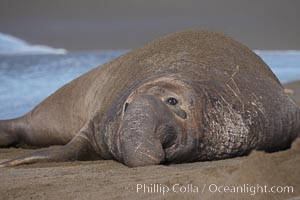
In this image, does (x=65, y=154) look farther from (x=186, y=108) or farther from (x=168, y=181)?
(x=168, y=181)

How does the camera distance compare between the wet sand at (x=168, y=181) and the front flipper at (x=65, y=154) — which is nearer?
the wet sand at (x=168, y=181)

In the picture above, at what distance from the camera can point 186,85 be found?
4.48m

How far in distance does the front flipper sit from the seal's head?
67cm

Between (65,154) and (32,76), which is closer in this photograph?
(65,154)

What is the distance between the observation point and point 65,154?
4.89 m

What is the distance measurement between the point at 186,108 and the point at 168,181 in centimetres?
111

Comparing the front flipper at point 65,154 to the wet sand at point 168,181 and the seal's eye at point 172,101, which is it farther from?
the seal's eye at point 172,101

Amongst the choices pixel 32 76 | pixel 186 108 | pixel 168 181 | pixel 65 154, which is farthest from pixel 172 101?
pixel 32 76

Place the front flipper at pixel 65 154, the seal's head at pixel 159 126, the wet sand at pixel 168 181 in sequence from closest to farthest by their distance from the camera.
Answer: the wet sand at pixel 168 181, the seal's head at pixel 159 126, the front flipper at pixel 65 154

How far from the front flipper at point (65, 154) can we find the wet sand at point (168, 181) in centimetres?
57

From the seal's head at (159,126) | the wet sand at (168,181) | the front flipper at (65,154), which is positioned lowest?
the wet sand at (168,181)

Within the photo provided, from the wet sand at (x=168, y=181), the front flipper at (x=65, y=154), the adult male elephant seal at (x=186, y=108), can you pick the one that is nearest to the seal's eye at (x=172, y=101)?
the adult male elephant seal at (x=186, y=108)

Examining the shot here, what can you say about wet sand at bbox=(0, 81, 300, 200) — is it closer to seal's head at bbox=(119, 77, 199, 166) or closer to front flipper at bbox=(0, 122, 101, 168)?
seal's head at bbox=(119, 77, 199, 166)

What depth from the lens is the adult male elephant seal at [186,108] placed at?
13.6 ft
